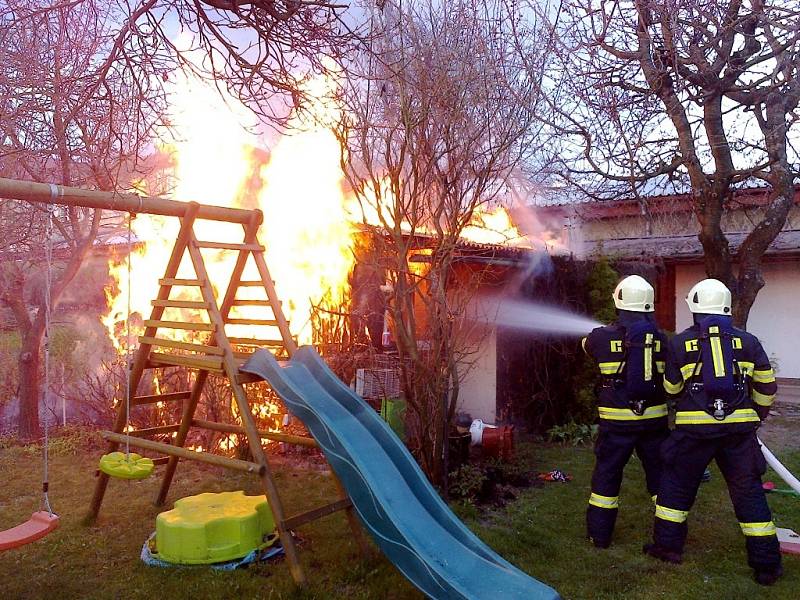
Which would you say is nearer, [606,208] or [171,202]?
[171,202]

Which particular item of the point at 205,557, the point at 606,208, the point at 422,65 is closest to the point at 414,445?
the point at 205,557

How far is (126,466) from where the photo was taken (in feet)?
13.5

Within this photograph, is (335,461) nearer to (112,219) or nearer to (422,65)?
(422,65)

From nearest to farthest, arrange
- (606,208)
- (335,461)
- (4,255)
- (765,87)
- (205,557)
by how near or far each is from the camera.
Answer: (335,461) < (205,557) < (765,87) < (4,255) < (606,208)

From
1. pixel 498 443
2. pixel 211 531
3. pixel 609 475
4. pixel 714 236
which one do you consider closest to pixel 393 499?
pixel 211 531

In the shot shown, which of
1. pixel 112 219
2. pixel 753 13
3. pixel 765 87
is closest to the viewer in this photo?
pixel 753 13

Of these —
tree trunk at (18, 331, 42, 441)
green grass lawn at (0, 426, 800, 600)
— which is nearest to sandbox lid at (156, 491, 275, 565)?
green grass lawn at (0, 426, 800, 600)

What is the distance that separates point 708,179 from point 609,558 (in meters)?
4.47

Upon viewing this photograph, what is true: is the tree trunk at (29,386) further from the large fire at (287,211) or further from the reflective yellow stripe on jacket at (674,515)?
the reflective yellow stripe on jacket at (674,515)

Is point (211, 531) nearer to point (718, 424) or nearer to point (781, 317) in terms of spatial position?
point (718, 424)

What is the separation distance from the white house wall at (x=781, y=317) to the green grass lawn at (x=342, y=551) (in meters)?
8.74

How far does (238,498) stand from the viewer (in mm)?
4660

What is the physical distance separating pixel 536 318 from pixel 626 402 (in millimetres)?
3948

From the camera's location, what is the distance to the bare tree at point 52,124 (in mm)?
5945
